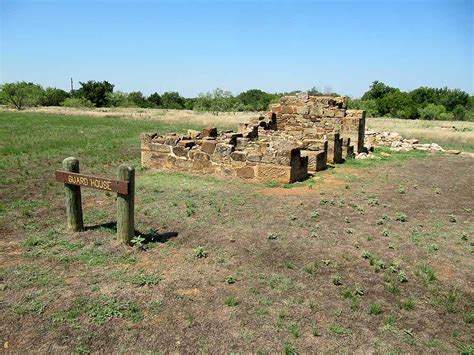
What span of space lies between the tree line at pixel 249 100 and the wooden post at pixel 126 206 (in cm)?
4659

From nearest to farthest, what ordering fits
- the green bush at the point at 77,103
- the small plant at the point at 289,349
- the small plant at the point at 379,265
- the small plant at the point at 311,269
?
the small plant at the point at 289,349 → the small plant at the point at 311,269 → the small plant at the point at 379,265 → the green bush at the point at 77,103

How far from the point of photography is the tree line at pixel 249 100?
187 feet

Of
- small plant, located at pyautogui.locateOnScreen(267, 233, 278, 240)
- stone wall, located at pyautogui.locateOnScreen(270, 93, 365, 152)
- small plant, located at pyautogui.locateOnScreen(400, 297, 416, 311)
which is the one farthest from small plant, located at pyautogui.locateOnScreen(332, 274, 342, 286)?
stone wall, located at pyautogui.locateOnScreen(270, 93, 365, 152)

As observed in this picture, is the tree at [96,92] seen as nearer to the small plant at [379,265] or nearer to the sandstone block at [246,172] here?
the sandstone block at [246,172]

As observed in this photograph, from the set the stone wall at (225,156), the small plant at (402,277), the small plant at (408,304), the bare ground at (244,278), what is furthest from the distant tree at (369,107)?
the small plant at (408,304)

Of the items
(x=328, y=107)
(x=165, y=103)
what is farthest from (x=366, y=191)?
(x=165, y=103)

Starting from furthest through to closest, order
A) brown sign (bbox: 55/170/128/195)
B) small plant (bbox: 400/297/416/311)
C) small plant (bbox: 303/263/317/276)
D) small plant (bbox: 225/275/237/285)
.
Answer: brown sign (bbox: 55/170/128/195) → small plant (bbox: 303/263/317/276) → small plant (bbox: 225/275/237/285) → small plant (bbox: 400/297/416/311)

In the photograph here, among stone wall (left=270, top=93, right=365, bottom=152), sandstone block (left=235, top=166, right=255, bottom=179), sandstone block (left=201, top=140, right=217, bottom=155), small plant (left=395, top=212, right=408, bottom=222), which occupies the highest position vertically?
stone wall (left=270, top=93, right=365, bottom=152)

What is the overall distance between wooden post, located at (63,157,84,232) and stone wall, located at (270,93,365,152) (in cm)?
1274

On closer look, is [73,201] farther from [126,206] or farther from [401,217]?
[401,217]

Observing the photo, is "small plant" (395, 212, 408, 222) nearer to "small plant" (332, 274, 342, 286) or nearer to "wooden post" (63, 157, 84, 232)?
"small plant" (332, 274, 342, 286)

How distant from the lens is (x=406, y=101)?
58812 mm

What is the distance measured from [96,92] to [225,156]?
7230 cm

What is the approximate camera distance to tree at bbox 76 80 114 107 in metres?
78.4
